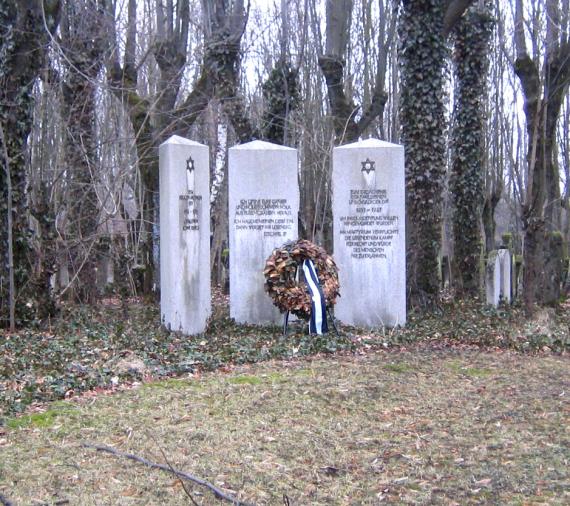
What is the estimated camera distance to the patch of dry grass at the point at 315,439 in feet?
14.3

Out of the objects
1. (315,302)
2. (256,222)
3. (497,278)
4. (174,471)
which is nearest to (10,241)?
(256,222)

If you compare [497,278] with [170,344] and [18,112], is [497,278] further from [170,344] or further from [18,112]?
[18,112]

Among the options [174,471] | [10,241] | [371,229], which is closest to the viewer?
[174,471]

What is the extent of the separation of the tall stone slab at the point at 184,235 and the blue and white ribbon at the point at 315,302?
5.12 ft

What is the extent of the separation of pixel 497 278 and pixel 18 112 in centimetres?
899

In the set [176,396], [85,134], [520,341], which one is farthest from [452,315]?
[85,134]

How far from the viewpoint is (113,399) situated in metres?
6.46

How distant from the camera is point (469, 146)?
49.7 feet

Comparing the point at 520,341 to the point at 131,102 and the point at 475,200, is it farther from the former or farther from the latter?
the point at 131,102

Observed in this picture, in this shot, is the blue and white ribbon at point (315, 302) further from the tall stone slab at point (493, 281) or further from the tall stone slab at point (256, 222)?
the tall stone slab at point (493, 281)

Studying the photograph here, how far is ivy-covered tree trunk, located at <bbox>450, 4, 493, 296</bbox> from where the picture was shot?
15.0m

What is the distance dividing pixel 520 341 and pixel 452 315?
8.38ft

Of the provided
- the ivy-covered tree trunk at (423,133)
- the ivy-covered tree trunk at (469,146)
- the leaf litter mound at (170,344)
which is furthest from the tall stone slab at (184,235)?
the ivy-covered tree trunk at (469,146)

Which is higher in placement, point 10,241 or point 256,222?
point 256,222
